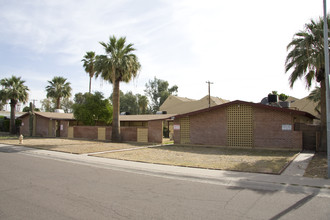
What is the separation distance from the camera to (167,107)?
51.8 metres

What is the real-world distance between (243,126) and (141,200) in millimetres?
15202

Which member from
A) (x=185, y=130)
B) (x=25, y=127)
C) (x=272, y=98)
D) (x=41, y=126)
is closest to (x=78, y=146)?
(x=185, y=130)

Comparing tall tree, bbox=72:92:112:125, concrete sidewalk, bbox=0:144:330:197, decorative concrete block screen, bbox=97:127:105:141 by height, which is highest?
tall tree, bbox=72:92:112:125

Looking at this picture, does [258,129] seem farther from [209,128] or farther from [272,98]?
[272,98]

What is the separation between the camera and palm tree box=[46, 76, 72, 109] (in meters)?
43.7

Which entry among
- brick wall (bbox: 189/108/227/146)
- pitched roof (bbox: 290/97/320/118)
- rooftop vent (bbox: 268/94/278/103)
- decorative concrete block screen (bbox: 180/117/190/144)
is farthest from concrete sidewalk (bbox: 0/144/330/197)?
pitched roof (bbox: 290/97/320/118)

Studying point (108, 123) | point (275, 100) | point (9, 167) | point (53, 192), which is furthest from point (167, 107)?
point (53, 192)

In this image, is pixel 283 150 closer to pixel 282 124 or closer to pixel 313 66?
pixel 282 124

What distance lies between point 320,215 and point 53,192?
6636 mm

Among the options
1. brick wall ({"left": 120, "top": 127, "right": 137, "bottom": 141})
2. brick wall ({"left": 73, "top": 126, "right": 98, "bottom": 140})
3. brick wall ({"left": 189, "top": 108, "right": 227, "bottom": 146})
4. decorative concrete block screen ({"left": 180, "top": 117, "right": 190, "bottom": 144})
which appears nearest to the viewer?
brick wall ({"left": 189, "top": 108, "right": 227, "bottom": 146})

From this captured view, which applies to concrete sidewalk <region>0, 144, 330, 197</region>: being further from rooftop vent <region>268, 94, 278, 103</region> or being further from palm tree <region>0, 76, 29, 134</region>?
palm tree <region>0, 76, 29, 134</region>

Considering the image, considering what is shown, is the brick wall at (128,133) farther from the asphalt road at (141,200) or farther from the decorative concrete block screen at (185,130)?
the asphalt road at (141,200)

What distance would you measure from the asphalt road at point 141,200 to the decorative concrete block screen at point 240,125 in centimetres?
1227

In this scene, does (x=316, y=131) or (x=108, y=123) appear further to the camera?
(x=108, y=123)
